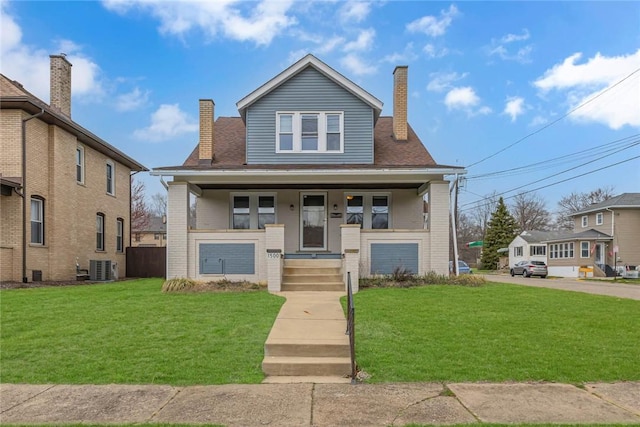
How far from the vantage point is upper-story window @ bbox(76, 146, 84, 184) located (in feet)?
55.7

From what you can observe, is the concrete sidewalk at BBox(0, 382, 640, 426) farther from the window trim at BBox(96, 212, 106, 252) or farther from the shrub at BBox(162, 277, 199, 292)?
the window trim at BBox(96, 212, 106, 252)

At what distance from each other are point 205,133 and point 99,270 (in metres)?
7.46

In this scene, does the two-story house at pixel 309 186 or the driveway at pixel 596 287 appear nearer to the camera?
the two-story house at pixel 309 186

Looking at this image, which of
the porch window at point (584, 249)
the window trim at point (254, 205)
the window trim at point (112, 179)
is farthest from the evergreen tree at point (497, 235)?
the window trim at point (112, 179)

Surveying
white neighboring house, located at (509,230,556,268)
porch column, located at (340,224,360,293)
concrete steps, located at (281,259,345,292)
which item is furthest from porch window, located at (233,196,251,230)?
white neighboring house, located at (509,230,556,268)

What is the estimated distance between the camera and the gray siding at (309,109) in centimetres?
1416

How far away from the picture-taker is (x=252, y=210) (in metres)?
14.8

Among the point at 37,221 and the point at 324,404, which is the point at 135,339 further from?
the point at 37,221

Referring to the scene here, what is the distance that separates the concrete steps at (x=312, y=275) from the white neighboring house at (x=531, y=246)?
35056mm

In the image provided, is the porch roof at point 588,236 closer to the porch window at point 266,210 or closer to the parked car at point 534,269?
the parked car at point 534,269

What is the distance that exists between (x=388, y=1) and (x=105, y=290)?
38.4 ft

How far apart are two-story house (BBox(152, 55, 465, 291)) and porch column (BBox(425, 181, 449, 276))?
1.2 inches

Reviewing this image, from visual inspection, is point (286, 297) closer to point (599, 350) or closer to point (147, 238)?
point (599, 350)

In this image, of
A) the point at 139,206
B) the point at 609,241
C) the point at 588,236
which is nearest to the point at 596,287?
the point at 588,236
